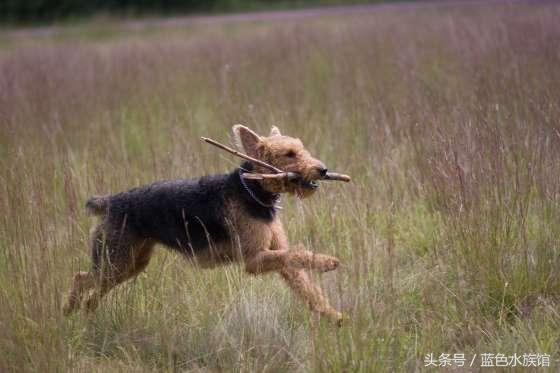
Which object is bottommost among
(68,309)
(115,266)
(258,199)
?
(68,309)

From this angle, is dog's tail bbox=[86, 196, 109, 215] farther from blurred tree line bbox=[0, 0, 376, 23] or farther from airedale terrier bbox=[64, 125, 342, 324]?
blurred tree line bbox=[0, 0, 376, 23]

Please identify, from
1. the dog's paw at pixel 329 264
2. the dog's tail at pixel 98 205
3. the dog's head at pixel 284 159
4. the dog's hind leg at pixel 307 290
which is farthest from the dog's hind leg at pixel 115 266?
the dog's paw at pixel 329 264

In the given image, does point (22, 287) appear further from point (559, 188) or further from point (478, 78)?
point (478, 78)

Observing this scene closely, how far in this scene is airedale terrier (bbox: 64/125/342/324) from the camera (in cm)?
411

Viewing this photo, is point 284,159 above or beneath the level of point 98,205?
above

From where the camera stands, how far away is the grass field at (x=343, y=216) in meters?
3.79

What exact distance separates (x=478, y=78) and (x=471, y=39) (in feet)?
6.01

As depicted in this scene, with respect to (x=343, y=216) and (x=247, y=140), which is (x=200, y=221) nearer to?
(x=247, y=140)

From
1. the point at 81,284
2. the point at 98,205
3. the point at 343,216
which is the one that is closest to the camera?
the point at 81,284

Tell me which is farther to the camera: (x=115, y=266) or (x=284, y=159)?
(x=115, y=266)

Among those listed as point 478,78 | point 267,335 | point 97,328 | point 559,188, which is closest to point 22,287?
point 97,328

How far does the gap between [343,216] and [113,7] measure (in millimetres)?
22279

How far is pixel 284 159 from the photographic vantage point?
411 centimetres

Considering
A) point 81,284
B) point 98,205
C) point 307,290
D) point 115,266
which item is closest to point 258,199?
point 307,290
